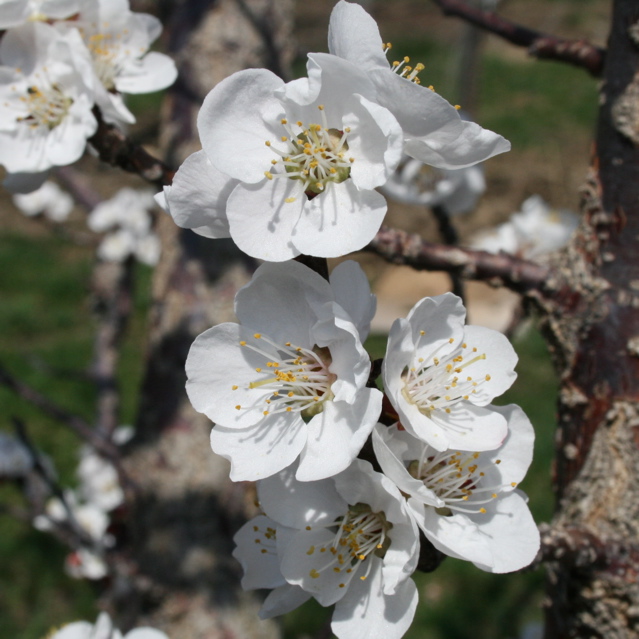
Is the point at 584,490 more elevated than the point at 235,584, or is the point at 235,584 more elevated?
the point at 584,490

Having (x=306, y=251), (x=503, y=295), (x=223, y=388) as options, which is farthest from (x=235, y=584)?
(x=503, y=295)

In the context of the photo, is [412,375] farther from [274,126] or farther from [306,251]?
[274,126]

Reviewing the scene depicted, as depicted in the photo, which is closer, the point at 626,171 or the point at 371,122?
the point at 371,122

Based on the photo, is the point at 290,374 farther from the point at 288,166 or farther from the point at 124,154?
the point at 124,154

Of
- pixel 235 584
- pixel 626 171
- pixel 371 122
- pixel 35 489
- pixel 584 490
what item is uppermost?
pixel 371 122

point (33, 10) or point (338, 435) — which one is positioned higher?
point (33, 10)

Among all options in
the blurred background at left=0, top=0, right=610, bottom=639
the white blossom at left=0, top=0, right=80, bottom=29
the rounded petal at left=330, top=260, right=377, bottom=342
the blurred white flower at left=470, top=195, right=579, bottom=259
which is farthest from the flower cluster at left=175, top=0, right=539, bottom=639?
the blurred white flower at left=470, top=195, right=579, bottom=259

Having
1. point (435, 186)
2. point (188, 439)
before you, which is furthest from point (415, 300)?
point (188, 439)

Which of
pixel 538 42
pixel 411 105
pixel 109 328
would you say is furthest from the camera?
pixel 109 328

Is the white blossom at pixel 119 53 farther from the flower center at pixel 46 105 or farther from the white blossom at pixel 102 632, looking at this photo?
the white blossom at pixel 102 632
